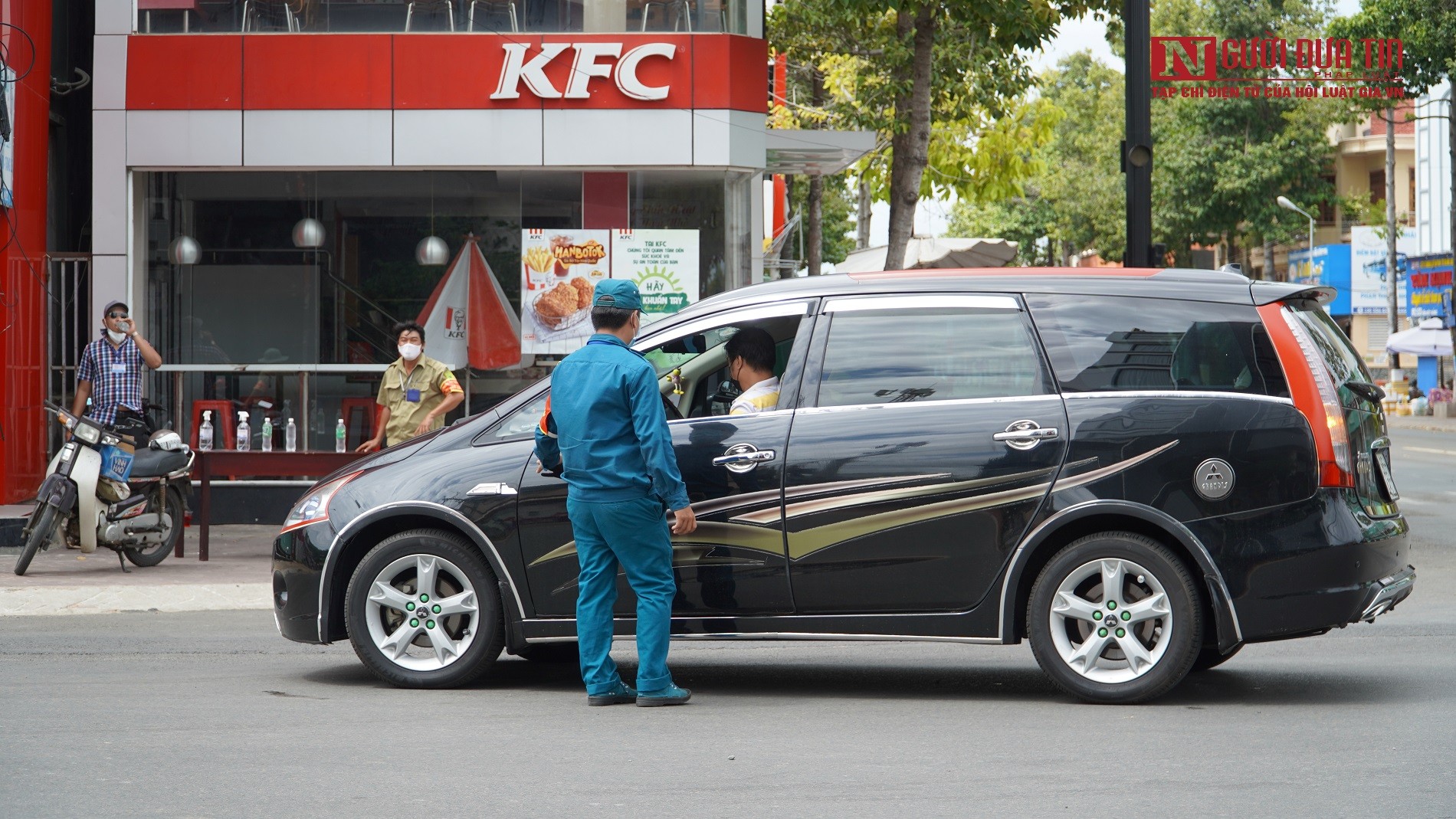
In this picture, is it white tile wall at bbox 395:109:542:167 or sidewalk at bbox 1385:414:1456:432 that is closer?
white tile wall at bbox 395:109:542:167

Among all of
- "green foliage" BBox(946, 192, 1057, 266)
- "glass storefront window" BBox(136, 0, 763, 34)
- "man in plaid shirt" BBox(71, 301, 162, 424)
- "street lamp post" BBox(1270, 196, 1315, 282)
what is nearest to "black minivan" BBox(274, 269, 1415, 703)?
"man in plaid shirt" BBox(71, 301, 162, 424)

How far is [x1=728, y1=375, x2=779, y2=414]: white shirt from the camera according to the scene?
22.0 feet

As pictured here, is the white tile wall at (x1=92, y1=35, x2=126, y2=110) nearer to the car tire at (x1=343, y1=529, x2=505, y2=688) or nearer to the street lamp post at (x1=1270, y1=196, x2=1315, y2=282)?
the car tire at (x1=343, y1=529, x2=505, y2=688)

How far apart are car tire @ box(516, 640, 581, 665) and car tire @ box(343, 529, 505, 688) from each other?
0.79 m

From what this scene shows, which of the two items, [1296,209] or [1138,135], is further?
[1296,209]

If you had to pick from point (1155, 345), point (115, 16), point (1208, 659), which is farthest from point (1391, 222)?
point (1155, 345)

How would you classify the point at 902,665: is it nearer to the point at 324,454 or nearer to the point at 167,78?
the point at 324,454

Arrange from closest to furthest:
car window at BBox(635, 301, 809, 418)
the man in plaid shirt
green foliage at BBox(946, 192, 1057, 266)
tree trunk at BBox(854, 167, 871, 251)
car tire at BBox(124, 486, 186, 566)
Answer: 1. car window at BBox(635, 301, 809, 418)
2. car tire at BBox(124, 486, 186, 566)
3. the man in plaid shirt
4. tree trunk at BBox(854, 167, 871, 251)
5. green foliage at BBox(946, 192, 1057, 266)

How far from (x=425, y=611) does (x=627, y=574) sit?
99cm

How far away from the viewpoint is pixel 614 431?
20.8 ft

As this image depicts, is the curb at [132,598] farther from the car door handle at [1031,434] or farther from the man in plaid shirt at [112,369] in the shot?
the car door handle at [1031,434]

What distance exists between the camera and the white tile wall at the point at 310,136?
14.5 meters

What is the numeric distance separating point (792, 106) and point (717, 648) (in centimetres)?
2157

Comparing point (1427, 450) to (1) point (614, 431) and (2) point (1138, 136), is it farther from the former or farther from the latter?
(1) point (614, 431)
